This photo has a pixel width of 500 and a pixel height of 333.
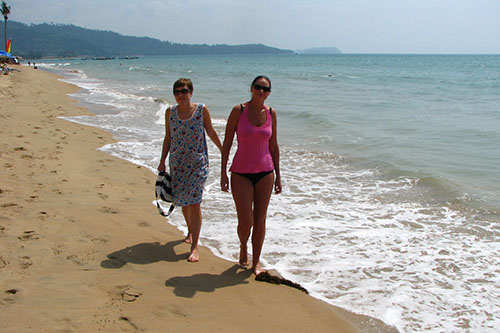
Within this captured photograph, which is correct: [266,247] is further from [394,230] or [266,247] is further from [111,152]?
[111,152]

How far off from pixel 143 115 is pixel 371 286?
13.1 m

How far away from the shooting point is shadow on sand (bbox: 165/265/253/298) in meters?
3.45

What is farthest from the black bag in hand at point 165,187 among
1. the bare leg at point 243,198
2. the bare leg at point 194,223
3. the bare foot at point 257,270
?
the bare foot at point 257,270

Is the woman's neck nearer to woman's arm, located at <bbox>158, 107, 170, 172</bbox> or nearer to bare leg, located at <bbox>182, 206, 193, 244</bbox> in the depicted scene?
woman's arm, located at <bbox>158, 107, 170, 172</bbox>

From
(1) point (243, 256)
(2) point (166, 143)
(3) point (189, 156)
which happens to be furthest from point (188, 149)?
(1) point (243, 256)

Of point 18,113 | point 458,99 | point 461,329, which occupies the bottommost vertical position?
point 461,329

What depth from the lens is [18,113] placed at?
11.2 m

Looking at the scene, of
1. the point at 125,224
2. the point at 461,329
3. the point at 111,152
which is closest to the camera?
the point at 461,329

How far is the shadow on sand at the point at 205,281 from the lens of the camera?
3447mm

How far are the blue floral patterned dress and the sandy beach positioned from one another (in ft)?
2.20

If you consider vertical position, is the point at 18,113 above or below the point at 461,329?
above

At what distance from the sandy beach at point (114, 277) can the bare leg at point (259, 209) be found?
0.20m

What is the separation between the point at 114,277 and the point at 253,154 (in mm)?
→ 1574

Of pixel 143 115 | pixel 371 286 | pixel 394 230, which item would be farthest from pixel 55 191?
pixel 143 115
